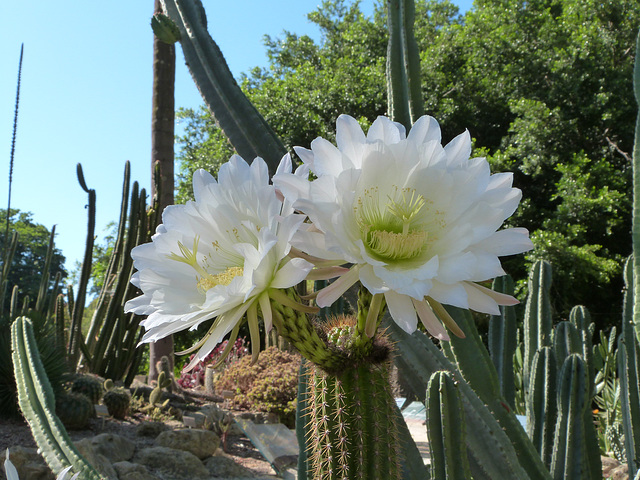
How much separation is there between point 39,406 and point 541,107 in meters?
10.7

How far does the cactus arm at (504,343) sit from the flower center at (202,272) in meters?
1.98

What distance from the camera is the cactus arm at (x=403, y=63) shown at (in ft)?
6.17

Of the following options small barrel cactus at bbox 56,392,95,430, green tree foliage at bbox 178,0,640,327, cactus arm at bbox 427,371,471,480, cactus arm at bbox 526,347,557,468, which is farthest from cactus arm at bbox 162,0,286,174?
green tree foliage at bbox 178,0,640,327

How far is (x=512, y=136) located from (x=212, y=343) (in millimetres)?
12114

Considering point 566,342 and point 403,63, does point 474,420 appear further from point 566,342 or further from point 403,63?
point 566,342

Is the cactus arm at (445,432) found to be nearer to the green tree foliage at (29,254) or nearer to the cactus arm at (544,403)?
the cactus arm at (544,403)

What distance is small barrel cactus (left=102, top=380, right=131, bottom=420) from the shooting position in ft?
17.2

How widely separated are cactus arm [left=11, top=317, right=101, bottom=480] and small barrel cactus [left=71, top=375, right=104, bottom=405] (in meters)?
2.80

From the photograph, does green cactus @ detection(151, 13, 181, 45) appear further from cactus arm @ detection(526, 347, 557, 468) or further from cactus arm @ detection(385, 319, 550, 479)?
cactus arm @ detection(526, 347, 557, 468)

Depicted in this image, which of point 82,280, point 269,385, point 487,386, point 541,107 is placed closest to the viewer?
point 487,386

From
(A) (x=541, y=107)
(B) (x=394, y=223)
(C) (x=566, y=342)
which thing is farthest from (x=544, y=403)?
(A) (x=541, y=107)

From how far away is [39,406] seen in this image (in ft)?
7.36

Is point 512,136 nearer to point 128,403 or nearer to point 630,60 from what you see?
point 630,60

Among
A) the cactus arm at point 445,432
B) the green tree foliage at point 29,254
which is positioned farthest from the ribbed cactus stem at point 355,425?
the green tree foliage at point 29,254
